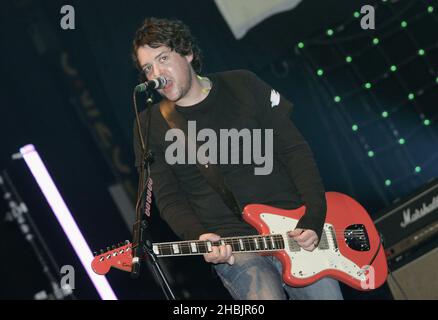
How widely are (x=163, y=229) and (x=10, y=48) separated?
1809 mm

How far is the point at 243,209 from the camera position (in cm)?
364

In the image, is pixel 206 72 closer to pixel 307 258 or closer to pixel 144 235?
pixel 307 258

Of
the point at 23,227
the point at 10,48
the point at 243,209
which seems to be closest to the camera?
the point at 243,209

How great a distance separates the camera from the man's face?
367 centimetres

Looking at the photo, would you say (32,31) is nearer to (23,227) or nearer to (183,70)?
(23,227)

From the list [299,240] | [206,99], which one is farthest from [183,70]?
[299,240]

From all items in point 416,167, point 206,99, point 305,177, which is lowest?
point 416,167

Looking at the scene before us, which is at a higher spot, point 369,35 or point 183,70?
point 183,70

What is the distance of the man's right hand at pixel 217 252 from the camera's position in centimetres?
344

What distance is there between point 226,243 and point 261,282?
259 mm

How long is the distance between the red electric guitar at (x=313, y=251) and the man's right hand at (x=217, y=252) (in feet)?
0.10

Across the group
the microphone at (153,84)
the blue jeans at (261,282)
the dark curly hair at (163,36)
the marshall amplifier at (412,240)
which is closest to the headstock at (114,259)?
the blue jeans at (261,282)
